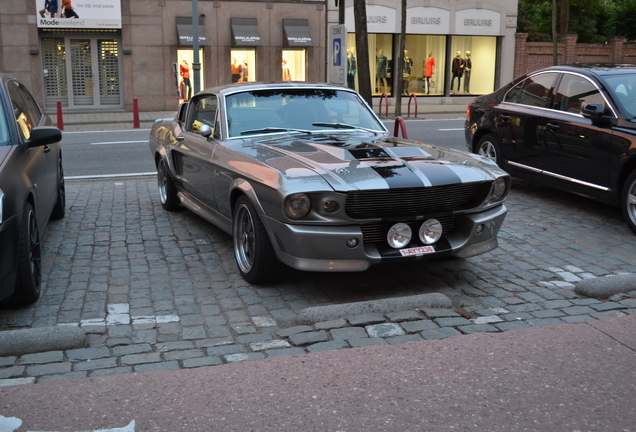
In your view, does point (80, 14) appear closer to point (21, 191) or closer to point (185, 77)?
point (185, 77)

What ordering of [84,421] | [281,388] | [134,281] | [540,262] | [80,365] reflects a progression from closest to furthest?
[84,421], [281,388], [80,365], [134,281], [540,262]

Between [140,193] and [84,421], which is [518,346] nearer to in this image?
[84,421]

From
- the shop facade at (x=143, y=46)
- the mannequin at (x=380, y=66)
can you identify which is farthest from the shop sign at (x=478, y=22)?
the shop facade at (x=143, y=46)

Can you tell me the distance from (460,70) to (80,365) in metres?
29.8

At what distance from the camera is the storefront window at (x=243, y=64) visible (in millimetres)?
27828

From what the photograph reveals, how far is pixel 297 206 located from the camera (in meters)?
5.09

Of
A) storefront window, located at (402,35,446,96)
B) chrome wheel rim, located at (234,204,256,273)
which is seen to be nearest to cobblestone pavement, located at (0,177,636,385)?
chrome wheel rim, located at (234,204,256,273)

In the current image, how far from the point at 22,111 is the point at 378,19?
2507 centimetres

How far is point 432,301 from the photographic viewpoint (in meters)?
5.05

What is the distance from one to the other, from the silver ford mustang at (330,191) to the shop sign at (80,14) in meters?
20.4

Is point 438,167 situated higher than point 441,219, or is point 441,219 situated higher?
point 438,167

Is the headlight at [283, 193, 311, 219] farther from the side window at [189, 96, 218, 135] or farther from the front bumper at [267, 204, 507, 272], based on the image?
the side window at [189, 96, 218, 135]

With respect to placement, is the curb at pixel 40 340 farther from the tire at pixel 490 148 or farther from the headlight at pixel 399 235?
the tire at pixel 490 148

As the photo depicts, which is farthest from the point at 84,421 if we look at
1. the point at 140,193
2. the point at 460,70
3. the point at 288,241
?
the point at 460,70
